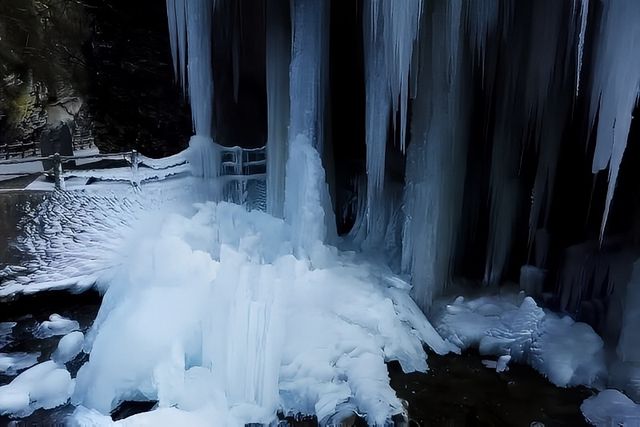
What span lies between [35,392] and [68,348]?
742mm

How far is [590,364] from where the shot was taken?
420 centimetres

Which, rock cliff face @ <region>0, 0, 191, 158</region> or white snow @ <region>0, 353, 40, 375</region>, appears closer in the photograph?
white snow @ <region>0, 353, 40, 375</region>

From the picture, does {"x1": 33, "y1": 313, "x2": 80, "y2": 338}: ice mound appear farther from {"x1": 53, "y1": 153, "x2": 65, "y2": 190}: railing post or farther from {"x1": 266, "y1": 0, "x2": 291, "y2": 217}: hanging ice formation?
{"x1": 266, "y1": 0, "x2": 291, "y2": 217}: hanging ice formation

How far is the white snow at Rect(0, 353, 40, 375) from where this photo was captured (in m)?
4.56

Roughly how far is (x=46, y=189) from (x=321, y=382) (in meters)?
5.50

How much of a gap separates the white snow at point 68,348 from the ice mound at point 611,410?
4689 mm

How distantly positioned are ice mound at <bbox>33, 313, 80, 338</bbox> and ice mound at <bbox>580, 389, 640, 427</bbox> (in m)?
5.20

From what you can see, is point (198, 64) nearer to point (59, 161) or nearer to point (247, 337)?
point (59, 161)

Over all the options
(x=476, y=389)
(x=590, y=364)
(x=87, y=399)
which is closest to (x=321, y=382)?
(x=476, y=389)

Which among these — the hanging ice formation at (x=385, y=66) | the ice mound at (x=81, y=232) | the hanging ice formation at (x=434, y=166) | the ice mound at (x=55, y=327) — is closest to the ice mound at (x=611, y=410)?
the hanging ice formation at (x=434, y=166)

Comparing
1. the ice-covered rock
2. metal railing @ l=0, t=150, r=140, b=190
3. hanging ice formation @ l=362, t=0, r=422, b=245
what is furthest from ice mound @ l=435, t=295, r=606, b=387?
metal railing @ l=0, t=150, r=140, b=190

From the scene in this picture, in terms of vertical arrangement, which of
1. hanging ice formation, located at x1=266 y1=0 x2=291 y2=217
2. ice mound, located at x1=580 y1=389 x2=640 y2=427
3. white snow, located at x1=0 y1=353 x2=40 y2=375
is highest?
hanging ice formation, located at x1=266 y1=0 x2=291 y2=217

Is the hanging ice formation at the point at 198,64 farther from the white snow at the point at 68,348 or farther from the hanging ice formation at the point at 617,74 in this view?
the hanging ice formation at the point at 617,74

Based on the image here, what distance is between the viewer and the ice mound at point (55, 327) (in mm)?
5367
